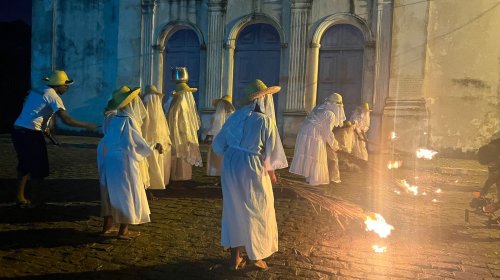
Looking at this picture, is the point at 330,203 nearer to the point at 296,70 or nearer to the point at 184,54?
the point at 296,70

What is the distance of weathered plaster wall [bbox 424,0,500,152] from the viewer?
45.3ft

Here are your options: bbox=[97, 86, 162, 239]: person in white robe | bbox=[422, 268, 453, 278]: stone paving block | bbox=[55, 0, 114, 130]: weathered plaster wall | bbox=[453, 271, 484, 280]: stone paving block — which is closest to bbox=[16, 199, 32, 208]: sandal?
bbox=[97, 86, 162, 239]: person in white robe

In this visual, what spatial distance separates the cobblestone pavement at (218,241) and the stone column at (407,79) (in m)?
5.78

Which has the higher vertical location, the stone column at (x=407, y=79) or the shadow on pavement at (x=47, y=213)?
the stone column at (x=407, y=79)

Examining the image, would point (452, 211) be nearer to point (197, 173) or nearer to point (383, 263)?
point (383, 263)

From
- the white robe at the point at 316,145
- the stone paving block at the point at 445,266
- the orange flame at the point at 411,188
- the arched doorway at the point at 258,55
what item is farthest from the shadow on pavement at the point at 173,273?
the arched doorway at the point at 258,55

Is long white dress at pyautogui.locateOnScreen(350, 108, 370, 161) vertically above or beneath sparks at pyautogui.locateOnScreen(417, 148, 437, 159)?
above

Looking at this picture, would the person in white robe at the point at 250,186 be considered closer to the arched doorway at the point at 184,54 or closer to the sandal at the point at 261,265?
the sandal at the point at 261,265

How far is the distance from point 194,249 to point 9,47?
21.5m

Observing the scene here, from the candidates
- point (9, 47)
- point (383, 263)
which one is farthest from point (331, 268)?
point (9, 47)

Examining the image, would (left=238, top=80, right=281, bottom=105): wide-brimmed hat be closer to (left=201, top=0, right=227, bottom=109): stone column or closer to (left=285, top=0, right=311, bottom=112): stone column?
(left=285, top=0, right=311, bottom=112): stone column

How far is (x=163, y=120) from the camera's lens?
7.83m

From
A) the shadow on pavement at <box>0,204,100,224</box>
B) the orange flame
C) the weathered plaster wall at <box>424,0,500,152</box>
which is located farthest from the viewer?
the weathered plaster wall at <box>424,0,500,152</box>

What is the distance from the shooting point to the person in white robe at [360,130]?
11.5 meters
